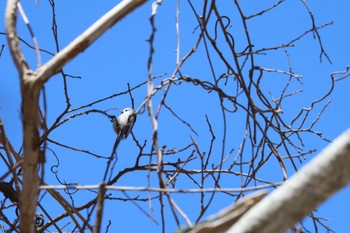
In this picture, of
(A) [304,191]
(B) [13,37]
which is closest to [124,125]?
(B) [13,37]

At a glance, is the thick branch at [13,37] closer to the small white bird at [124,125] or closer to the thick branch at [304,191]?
the small white bird at [124,125]

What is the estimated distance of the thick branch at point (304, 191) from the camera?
0.68m

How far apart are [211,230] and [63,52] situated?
0.36 m

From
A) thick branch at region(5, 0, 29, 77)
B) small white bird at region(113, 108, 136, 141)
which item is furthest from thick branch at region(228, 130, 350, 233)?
small white bird at region(113, 108, 136, 141)

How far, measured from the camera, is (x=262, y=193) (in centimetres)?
103

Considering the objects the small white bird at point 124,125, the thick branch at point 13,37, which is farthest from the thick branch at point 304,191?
the small white bird at point 124,125

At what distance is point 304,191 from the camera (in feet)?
2.22

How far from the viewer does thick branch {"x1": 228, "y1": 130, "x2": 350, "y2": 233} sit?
0.68 m

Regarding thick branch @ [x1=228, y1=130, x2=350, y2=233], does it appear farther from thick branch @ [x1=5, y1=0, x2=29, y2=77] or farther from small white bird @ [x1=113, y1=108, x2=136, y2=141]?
small white bird @ [x1=113, y1=108, x2=136, y2=141]

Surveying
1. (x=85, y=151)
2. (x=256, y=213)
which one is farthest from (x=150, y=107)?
(x=85, y=151)

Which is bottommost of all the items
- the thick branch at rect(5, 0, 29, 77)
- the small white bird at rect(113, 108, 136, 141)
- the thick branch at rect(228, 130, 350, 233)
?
the thick branch at rect(228, 130, 350, 233)

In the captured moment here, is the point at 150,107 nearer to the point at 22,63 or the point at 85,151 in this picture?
the point at 22,63

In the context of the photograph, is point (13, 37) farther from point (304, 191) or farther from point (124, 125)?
point (304, 191)

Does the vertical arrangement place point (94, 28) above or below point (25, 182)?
above
